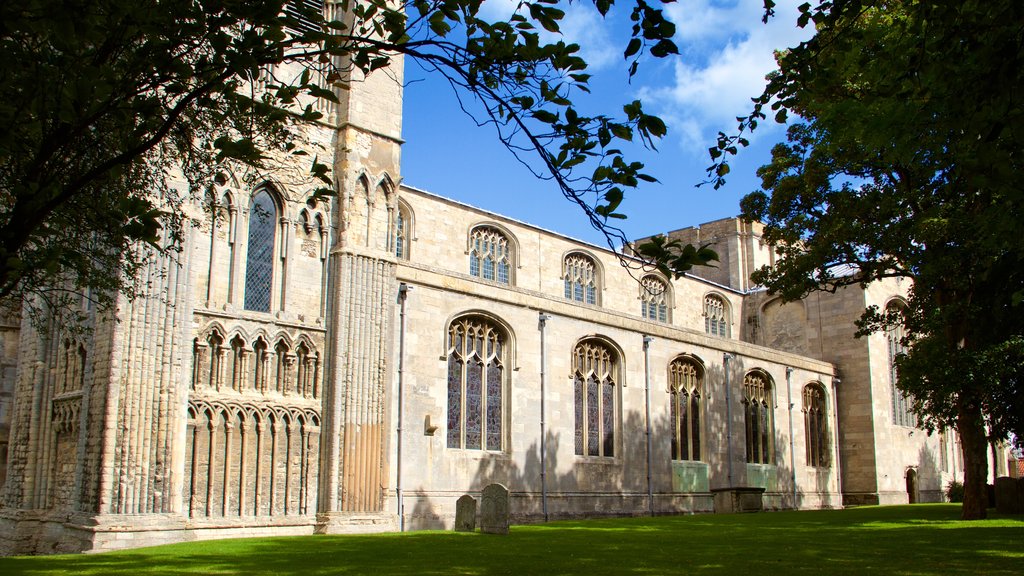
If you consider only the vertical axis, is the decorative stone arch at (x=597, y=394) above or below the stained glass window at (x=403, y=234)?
below

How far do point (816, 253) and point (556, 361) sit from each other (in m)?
7.86

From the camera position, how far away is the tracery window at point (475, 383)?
2327cm

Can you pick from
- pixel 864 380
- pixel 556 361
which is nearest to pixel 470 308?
pixel 556 361

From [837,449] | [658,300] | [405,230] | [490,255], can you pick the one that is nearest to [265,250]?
[405,230]

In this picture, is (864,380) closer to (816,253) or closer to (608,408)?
(608,408)

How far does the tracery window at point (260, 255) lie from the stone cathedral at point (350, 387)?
0.16 ft

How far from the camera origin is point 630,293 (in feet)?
119

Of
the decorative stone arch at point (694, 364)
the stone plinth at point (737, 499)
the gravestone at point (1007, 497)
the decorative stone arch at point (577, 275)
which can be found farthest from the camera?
the decorative stone arch at point (577, 275)

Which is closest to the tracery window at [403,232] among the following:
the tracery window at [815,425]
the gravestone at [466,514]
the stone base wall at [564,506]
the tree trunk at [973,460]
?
the stone base wall at [564,506]

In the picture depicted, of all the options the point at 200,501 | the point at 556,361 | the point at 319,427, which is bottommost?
the point at 200,501

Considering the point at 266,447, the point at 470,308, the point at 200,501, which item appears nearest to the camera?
the point at 200,501

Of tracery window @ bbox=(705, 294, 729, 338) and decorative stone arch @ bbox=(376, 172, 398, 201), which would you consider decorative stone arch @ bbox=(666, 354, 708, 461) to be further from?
decorative stone arch @ bbox=(376, 172, 398, 201)

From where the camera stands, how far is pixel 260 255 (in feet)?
66.0

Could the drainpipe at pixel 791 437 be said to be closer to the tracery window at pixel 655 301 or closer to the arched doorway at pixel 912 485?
the tracery window at pixel 655 301
